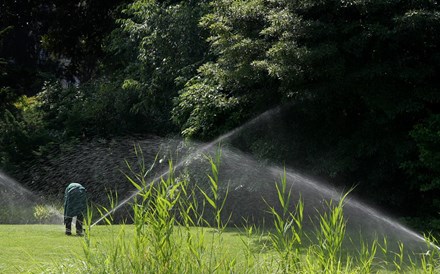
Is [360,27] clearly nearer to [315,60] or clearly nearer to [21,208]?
[315,60]

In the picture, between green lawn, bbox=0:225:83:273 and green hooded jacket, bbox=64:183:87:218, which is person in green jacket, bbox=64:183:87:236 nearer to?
green hooded jacket, bbox=64:183:87:218

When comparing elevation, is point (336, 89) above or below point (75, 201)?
above

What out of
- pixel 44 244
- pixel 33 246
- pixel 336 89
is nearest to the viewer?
pixel 33 246

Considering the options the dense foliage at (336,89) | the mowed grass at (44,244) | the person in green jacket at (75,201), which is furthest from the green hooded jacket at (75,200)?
the dense foliage at (336,89)

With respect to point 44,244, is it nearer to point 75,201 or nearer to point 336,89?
point 75,201

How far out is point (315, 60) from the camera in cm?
1165

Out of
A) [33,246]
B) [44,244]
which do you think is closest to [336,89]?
[44,244]

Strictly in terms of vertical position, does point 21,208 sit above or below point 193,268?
below

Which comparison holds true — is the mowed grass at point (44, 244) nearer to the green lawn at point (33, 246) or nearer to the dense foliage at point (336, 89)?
the green lawn at point (33, 246)

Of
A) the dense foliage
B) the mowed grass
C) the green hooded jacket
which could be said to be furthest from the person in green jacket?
the dense foliage

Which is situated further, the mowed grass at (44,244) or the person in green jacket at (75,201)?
the person in green jacket at (75,201)

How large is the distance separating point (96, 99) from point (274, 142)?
9276 mm

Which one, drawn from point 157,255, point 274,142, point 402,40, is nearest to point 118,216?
point 274,142

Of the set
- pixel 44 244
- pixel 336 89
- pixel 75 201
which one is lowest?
pixel 44 244
